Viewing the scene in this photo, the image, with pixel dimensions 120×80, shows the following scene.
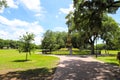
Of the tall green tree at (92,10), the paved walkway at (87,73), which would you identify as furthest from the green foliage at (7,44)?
the paved walkway at (87,73)

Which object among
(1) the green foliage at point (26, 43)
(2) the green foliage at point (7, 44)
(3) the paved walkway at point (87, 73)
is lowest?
(3) the paved walkway at point (87, 73)

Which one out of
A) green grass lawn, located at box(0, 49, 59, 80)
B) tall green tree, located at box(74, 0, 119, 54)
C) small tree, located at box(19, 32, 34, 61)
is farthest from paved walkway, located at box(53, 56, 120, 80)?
small tree, located at box(19, 32, 34, 61)

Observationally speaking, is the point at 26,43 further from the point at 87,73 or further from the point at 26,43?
the point at 87,73

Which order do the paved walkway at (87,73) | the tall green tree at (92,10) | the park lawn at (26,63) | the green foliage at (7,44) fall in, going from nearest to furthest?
the paved walkway at (87,73)
the tall green tree at (92,10)
the park lawn at (26,63)
the green foliage at (7,44)

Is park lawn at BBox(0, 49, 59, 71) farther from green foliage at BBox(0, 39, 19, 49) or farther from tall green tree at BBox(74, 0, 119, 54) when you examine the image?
green foliage at BBox(0, 39, 19, 49)

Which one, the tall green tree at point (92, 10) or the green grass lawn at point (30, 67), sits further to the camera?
the tall green tree at point (92, 10)

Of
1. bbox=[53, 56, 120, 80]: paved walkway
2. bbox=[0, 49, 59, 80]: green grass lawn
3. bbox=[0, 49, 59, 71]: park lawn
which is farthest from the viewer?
bbox=[0, 49, 59, 71]: park lawn

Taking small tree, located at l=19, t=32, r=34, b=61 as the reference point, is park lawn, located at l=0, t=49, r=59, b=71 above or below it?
below

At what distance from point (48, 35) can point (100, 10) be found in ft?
149

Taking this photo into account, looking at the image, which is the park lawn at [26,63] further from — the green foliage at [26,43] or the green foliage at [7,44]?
the green foliage at [7,44]

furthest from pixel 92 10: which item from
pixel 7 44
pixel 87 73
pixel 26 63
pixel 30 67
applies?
pixel 7 44

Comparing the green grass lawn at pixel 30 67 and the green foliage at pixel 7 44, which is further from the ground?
the green foliage at pixel 7 44

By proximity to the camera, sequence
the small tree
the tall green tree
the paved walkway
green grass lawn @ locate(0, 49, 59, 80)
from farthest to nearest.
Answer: the small tree
the tall green tree
green grass lawn @ locate(0, 49, 59, 80)
the paved walkway

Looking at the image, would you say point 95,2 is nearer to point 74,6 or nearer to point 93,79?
point 74,6
